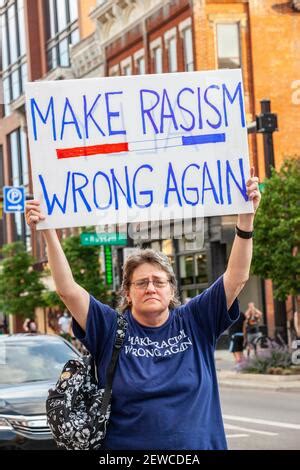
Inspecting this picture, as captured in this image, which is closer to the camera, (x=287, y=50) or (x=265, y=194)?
(x=265, y=194)

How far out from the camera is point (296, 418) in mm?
15227

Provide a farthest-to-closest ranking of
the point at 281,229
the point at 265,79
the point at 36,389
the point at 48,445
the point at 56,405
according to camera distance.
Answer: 1. the point at 265,79
2. the point at 281,229
3. the point at 36,389
4. the point at 48,445
5. the point at 56,405

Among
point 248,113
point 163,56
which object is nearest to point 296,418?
point 248,113

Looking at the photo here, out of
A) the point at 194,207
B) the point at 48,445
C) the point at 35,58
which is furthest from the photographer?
the point at 35,58

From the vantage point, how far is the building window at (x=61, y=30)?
171 ft

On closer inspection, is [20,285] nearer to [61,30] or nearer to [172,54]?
[61,30]

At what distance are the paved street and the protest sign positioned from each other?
7641 millimetres

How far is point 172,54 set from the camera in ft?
131

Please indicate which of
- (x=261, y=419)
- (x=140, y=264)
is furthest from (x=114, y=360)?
(x=261, y=419)

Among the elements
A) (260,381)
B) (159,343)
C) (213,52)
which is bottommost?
(260,381)

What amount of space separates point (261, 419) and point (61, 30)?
135 ft

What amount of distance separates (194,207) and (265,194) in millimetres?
21054

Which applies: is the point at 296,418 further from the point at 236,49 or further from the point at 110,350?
the point at 236,49

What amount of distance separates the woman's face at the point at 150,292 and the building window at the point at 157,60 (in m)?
36.6
